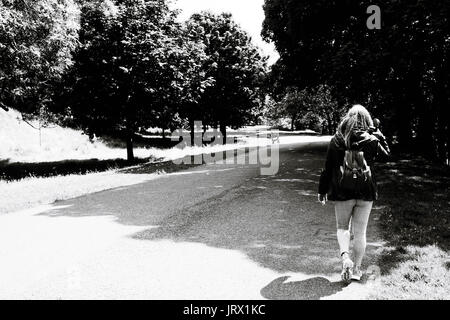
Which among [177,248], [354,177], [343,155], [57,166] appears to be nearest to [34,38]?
[57,166]

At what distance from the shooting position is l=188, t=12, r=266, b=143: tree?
117 feet

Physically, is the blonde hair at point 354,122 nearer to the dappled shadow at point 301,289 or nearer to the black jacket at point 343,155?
the black jacket at point 343,155

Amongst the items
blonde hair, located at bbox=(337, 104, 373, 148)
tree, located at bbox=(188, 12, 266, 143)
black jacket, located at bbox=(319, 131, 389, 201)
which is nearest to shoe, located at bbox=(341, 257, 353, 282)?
black jacket, located at bbox=(319, 131, 389, 201)

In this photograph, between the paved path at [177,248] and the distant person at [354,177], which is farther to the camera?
the distant person at [354,177]

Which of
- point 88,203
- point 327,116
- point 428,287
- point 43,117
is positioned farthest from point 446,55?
point 327,116

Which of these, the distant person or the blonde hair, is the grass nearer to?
the distant person

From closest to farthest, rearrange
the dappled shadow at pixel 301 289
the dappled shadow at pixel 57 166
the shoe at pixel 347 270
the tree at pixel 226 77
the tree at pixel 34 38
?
the dappled shadow at pixel 301 289 < the shoe at pixel 347 270 < the tree at pixel 34 38 < the dappled shadow at pixel 57 166 < the tree at pixel 226 77

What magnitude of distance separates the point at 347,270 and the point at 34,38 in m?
14.4

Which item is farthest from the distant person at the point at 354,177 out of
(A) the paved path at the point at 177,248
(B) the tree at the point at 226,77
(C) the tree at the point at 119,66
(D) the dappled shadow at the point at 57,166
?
(B) the tree at the point at 226,77

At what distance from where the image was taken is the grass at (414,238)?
4.54 m

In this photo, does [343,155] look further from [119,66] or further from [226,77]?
[226,77]

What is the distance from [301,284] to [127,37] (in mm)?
17238

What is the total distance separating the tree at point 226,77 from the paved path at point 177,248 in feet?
84.5
